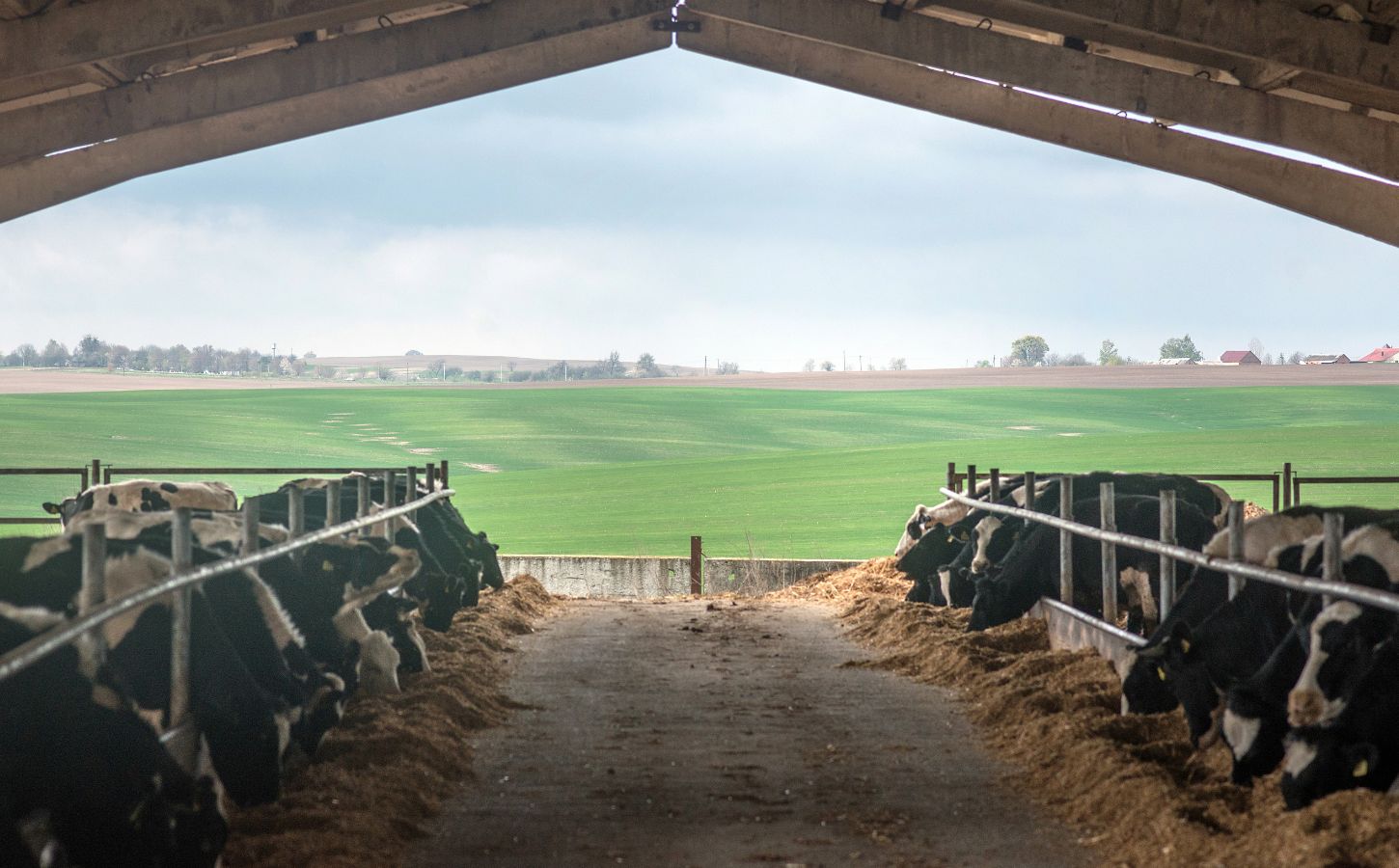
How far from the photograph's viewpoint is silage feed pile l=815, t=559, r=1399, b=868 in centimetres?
484

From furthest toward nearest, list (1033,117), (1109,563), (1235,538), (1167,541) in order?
(1033,117) < (1109,563) < (1167,541) < (1235,538)

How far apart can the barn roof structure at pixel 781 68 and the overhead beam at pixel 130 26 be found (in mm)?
16

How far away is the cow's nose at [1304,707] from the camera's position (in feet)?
17.4

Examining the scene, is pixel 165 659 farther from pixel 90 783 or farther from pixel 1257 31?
pixel 1257 31

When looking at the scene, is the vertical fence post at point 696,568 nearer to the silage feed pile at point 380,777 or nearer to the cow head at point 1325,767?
the silage feed pile at point 380,777

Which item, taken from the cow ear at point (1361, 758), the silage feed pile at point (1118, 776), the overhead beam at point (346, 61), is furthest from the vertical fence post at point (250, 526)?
the overhead beam at point (346, 61)

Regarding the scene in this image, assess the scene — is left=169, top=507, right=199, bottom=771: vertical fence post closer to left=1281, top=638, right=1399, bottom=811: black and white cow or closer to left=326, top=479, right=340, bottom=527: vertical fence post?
left=326, top=479, right=340, bottom=527: vertical fence post

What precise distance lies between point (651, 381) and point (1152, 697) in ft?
239

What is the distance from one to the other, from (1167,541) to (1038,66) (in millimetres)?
7741

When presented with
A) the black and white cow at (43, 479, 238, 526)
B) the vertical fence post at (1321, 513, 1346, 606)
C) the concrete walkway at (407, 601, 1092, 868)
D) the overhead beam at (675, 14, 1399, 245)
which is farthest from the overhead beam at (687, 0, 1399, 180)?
the vertical fence post at (1321, 513, 1346, 606)

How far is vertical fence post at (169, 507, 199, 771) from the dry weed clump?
9.72 meters

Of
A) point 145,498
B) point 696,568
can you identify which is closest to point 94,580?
point 145,498

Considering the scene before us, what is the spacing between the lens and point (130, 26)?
12.1 metres

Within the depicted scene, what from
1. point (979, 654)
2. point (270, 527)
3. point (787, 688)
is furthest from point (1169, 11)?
point (270, 527)
